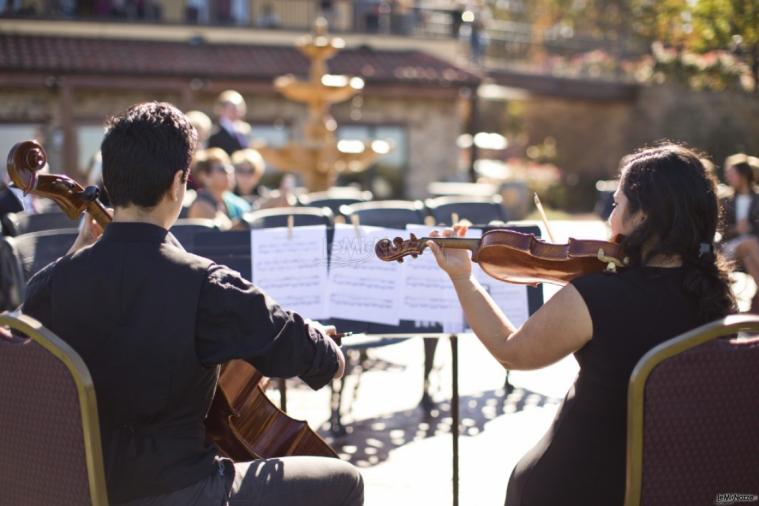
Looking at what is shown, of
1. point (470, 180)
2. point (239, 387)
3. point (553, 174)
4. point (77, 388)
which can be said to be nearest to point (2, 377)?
point (77, 388)

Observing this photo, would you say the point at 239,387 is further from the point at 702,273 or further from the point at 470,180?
the point at 470,180

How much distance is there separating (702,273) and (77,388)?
1526mm

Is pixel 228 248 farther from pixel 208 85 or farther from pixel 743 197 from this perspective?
pixel 208 85

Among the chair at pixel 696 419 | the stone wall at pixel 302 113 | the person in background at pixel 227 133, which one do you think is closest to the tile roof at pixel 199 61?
the stone wall at pixel 302 113

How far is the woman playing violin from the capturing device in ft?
6.93

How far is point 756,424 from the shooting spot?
1976 millimetres

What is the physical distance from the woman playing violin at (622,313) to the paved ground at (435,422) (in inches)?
29.2

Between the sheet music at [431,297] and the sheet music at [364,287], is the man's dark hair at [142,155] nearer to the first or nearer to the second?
the sheet music at [364,287]

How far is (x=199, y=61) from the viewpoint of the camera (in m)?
16.8

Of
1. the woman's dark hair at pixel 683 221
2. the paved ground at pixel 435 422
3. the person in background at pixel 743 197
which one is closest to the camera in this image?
the woman's dark hair at pixel 683 221

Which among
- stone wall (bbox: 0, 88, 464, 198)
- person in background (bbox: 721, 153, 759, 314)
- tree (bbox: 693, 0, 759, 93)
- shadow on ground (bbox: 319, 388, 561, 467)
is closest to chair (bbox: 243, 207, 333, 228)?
shadow on ground (bbox: 319, 388, 561, 467)

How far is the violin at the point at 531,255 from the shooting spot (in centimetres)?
232

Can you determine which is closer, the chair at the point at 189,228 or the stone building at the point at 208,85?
the chair at the point at 189,228

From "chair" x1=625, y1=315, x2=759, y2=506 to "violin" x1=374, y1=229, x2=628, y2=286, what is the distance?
15.7 inches
